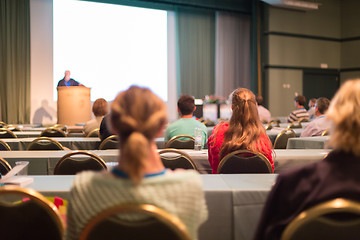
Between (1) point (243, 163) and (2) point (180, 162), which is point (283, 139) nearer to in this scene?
(1) point (243, 163)

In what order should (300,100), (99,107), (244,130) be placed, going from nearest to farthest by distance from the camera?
(244,130)
(99,107)
(300,100)

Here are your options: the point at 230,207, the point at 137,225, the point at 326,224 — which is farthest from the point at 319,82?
the point at 137,225

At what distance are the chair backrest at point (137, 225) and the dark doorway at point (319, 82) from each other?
539 inches

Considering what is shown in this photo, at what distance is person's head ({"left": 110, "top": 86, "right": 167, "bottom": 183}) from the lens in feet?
3.95

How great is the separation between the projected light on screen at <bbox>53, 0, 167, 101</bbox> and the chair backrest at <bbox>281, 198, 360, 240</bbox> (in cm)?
976

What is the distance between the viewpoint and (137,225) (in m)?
1.12

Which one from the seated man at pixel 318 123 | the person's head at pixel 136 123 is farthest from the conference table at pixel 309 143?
the person's head at pixel 136 123

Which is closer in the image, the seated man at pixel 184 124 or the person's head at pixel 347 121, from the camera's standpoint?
the person's head at pixel 347 121

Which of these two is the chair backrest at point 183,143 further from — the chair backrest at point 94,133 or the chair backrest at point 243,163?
the chair backrest at point 94,133

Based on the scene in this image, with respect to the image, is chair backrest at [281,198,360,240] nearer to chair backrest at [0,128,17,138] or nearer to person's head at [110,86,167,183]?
person's head at [110,86,167,183]

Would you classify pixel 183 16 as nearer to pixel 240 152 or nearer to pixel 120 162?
pixel 240 152

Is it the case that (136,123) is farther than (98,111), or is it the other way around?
(98,111)

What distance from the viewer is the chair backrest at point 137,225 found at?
43.3 inches

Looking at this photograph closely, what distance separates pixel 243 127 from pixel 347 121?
1460 mm
